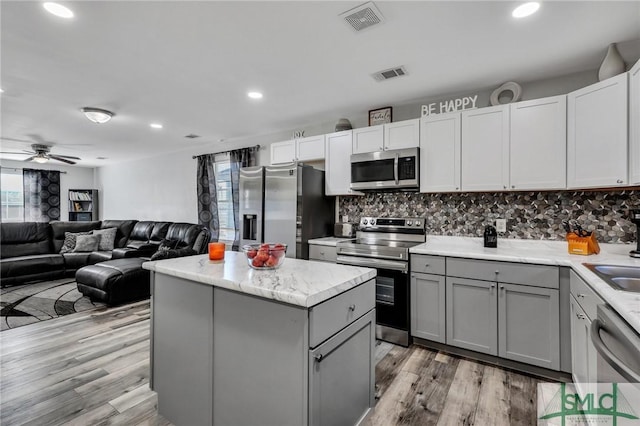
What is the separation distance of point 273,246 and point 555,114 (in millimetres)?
2539

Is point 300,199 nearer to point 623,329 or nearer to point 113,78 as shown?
point 113,78

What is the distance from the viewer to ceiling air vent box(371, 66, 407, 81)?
8.58 feet

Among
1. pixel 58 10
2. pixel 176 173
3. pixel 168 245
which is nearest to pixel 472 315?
pixel 58 10

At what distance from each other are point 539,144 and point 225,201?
187 inches

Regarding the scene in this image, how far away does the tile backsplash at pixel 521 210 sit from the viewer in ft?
8.02

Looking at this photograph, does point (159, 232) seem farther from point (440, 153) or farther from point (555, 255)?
point (555, 255)

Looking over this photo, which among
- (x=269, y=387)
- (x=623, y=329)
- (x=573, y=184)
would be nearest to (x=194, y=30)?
(x=269, y=387)

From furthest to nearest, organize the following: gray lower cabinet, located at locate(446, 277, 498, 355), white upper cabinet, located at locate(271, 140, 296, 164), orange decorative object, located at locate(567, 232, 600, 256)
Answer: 1. white upper cabinet, located at locate(271, 140, 296, 164)
2. gray lower cabinet, located at locate(446, 277, 498, 355)
3. orange decorative object, located at locate(567, 232, 600, 256)

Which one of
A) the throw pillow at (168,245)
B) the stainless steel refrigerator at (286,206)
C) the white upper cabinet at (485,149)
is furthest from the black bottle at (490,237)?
the throw pillow at (168,245)

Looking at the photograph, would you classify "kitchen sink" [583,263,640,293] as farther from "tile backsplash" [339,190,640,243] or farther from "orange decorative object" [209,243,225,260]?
"orange decorative object" [209,243,225,260]

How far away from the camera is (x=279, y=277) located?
1454 millimetres

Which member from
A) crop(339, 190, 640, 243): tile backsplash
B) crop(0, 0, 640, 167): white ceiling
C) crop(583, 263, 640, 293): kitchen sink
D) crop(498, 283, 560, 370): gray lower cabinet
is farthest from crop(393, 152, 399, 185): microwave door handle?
crop(583, 263, 640, 293): kitchen sink

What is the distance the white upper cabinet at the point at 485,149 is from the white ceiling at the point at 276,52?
38cm

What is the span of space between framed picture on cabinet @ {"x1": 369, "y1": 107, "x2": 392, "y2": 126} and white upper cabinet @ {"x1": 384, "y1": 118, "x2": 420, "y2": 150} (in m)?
0.20
